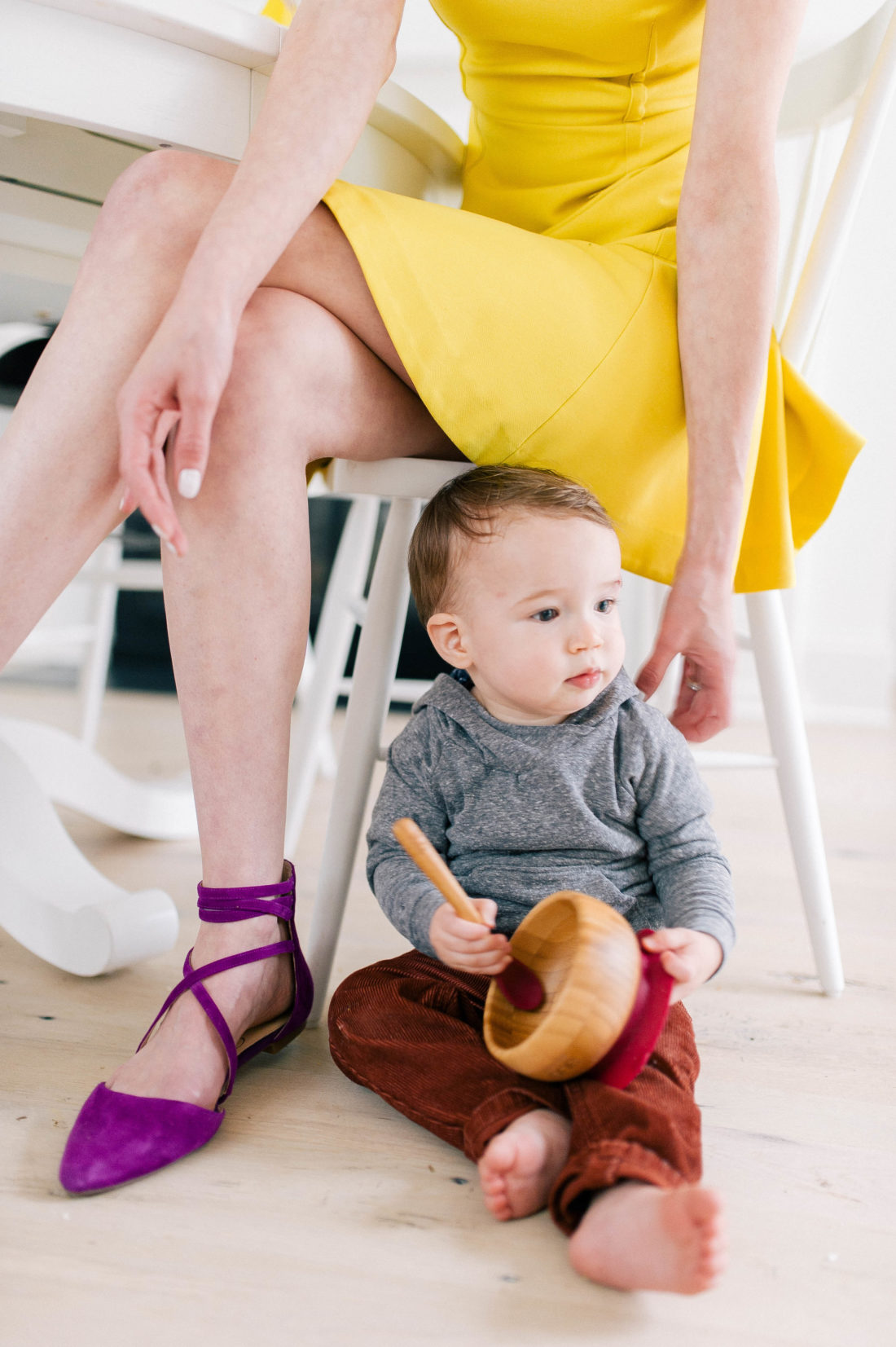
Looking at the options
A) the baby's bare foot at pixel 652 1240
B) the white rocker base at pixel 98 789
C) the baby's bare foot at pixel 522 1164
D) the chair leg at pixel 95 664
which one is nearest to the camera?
the baby's bare foot at pixel 652 1240

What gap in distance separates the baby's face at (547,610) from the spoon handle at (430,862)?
187mm

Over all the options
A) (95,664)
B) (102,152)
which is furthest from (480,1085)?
(95,664)

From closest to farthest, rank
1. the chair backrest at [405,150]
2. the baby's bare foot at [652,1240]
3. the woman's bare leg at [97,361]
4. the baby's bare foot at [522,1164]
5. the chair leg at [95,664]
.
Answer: the baby's bare foot at [652,1240]
the baby's bare foot at [522,1164]
the woman's bare leg at [97,361]
the chair backrest at [405,150]
the chair leg at [95,664]

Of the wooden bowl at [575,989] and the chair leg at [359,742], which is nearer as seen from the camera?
the wooden bowl at [575,989]

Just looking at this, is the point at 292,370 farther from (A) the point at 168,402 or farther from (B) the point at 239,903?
(B) the point at 239,903

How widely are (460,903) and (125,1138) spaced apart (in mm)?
247

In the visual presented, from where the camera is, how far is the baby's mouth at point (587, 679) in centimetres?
79

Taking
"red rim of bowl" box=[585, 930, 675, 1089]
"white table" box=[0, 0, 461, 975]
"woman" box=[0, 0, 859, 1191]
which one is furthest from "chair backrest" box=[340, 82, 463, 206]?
"red rim of bowl" box=[585, 930, 675, 1089]

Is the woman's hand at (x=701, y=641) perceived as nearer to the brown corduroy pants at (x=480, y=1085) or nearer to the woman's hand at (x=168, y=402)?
the brown corduroy pants at (x=480, y=1085)

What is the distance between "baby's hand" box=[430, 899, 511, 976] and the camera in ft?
2.17

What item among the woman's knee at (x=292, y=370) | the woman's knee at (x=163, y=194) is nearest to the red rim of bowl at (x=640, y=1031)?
the woman's knee at (x=292, y=370)

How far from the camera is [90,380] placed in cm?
73

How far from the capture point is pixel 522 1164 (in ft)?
2.02

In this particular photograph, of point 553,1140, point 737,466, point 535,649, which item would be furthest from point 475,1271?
point 737,466
